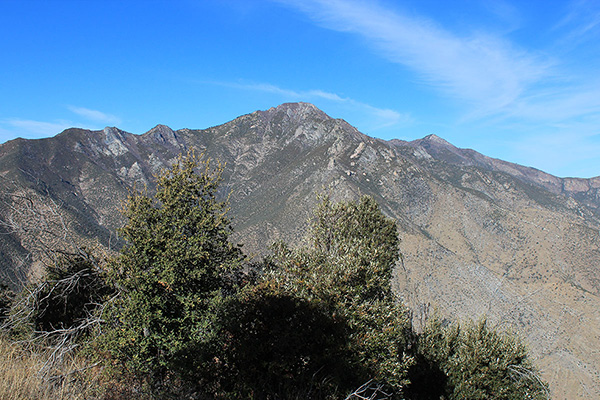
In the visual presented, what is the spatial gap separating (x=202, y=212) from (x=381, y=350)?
23.9 ft

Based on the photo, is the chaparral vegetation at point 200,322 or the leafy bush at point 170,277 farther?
the leafy bush at point 170,277

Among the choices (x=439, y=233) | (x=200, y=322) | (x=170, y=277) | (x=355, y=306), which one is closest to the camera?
(x=355, y=306)

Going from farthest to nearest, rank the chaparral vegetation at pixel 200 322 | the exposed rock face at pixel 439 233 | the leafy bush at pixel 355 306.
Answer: the exposed rock face at pixel 439 233 → the leafy bush at pixel 355 306 → the chaparral vegetation at pixel 200 322

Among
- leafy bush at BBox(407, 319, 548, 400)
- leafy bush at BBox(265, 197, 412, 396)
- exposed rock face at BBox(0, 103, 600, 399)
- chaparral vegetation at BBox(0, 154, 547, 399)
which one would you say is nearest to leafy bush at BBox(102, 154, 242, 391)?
chaparral vegetation at BBox(0, 154, 547, 399)

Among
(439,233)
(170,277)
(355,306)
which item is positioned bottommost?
(439,233)

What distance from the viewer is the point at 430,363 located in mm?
19562

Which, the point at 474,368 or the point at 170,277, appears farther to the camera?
the point at 474,368

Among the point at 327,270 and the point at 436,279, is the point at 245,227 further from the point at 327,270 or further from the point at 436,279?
the point at 327,270

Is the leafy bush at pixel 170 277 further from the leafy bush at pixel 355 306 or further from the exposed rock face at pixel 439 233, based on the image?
the exposed rock face at pixel 439 233

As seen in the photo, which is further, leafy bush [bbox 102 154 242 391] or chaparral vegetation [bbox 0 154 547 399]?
leafy bush [bbox 102 154 242 391]

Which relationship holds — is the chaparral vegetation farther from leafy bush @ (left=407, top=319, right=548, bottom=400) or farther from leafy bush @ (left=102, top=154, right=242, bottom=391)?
leafy bush @ (left=407, top=319, right=548, bottom=400)

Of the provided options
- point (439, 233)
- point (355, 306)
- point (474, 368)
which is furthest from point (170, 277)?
point (439, 233)

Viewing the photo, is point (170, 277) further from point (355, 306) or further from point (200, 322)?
point (355, 306)

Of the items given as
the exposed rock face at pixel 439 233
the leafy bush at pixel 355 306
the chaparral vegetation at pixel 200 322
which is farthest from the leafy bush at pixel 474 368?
the exposed rock face at pixel 439 233
